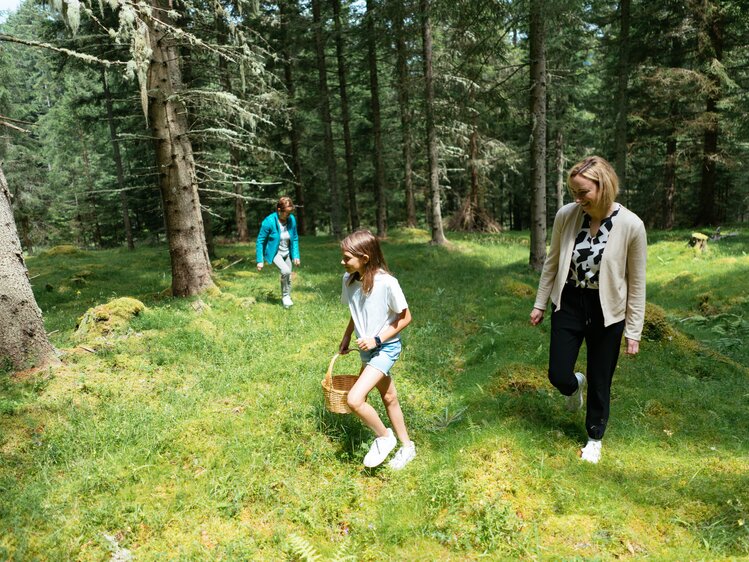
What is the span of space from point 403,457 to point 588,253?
245 centimetres

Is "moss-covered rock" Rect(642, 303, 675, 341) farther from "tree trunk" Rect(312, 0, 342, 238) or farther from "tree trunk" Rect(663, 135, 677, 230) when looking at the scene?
"tree trunk" Rect(663, 135, 677, 230)

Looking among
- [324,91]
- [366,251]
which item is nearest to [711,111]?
[324,91]

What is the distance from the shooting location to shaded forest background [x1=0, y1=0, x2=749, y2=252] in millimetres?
10680

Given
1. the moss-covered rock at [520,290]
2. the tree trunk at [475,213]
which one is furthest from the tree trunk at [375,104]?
the moss-covered rock at [520,290]

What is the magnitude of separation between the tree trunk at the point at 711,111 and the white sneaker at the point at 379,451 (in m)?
18.9

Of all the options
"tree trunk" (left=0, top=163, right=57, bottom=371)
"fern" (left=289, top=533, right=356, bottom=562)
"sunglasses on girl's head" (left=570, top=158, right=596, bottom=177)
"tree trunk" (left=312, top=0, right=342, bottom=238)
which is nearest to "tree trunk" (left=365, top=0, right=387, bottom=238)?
"tree trunk" (left=312, top=0, right=342, bottom=238)

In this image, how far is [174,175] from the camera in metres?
8.52

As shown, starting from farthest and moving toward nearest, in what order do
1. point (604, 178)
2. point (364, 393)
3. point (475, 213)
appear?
1. point (475, 213)
2. point (364, 393)
3. point (604, 178)

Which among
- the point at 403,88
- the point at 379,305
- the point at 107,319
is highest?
the point at 403,88

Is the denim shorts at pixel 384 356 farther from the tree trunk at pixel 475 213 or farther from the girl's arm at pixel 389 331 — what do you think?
the tree trunk at pixel 475 213

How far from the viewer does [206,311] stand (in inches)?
320

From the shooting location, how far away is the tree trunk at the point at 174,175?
8.41m

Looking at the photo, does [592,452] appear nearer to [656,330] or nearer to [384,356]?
[384,356]

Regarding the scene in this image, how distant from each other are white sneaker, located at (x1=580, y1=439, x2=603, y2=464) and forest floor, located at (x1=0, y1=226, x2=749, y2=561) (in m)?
0.07
